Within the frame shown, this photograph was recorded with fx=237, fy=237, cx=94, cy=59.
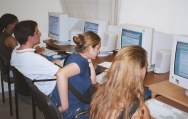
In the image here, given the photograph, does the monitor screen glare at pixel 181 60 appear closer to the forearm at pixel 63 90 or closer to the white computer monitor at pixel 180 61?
the white computer monitor at pixel 180 61

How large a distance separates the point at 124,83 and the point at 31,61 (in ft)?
3.48

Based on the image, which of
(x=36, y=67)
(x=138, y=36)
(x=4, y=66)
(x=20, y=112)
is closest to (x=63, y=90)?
(x=36, y=67)

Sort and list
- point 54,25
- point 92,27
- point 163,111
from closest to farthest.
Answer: point 163,111, point 92,27, point 54,25

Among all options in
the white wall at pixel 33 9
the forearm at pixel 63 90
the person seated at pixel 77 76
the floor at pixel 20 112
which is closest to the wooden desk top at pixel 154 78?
the person seated at pixel 77 76

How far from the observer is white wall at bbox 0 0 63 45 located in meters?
3.58

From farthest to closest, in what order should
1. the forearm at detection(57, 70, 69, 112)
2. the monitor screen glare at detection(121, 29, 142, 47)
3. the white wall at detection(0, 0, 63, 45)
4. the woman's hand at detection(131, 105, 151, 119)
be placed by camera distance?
the white wall at detection(0, 0, 63, 45) < the monitor screen glare at detection(121, 29, 142, 47) < the forearm at detection(57, 70, 69, 112) < the woman's hand at detection(131, 105, 151, 119)

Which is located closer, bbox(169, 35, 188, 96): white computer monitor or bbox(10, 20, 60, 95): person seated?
bbox(169, 35, 188, 96): white computer monitor

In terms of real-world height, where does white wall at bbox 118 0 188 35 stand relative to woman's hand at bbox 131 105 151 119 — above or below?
above

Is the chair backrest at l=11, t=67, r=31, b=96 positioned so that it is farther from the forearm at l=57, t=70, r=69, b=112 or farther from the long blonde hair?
the long blonde hair

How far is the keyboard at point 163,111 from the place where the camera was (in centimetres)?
153

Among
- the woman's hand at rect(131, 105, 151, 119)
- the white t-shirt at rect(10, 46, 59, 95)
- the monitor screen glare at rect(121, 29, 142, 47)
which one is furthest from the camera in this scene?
the monitor screen glare at rect(121, 29, 142, 47)

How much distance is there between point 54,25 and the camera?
3.39 meters

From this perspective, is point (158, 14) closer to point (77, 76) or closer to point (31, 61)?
point (77, 76)

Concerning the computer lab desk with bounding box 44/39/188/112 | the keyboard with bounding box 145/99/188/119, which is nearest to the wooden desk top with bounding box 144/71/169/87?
the computer lab desk with bounding box 44/39/188/112
